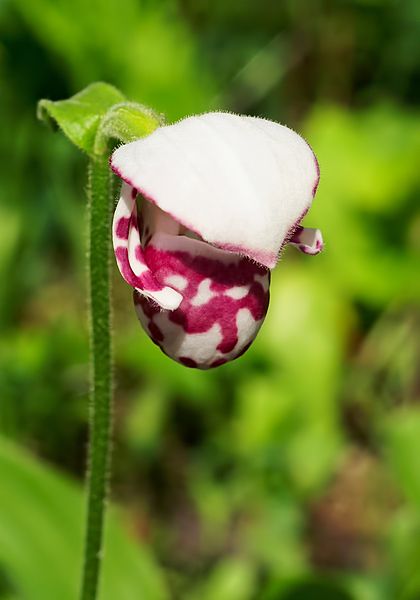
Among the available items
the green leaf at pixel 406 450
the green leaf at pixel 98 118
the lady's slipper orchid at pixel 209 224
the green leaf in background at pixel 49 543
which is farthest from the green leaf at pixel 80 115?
the green leaf at pixel 406 450

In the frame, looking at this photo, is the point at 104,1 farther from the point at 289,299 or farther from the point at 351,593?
the point at 351,593

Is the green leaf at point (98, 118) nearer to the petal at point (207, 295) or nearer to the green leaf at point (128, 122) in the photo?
the green leaf at point (128, 122)

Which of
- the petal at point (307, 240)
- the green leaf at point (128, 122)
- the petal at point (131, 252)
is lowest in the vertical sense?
the petal at point (131, 252)

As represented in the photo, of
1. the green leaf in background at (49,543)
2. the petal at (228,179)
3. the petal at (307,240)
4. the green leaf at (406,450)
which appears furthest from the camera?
the green leaf at (406,450)

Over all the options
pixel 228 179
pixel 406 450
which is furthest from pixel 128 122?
pixel 406 450

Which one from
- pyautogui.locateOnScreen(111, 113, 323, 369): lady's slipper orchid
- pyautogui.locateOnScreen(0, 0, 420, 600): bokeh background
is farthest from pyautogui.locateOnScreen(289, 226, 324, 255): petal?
pyautogui.locateOnScreen(0, 0, 420, 600): bokeh background

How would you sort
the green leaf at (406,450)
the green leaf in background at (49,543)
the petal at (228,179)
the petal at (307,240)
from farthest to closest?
the green leaf at (406,450) < the green leaf in background at (49,543) < the petal at (307,240) < the petal at (228,179)

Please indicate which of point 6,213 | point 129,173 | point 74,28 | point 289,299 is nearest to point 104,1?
point 74,28

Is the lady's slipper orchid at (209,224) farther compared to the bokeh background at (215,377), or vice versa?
the bokeh background at (215,377)
